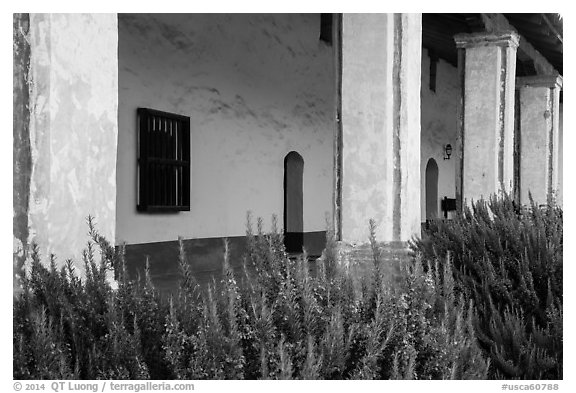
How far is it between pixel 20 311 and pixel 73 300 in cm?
21

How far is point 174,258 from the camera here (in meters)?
7.45

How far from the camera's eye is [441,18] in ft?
30.2

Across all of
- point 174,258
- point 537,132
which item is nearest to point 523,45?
point 537,132

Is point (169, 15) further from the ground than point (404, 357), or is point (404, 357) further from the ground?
point (169, 15)

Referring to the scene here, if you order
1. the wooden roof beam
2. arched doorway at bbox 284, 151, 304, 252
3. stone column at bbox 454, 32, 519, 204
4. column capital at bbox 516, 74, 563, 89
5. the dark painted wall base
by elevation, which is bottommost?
the dark painted wall base

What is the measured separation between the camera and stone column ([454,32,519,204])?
7906 mm

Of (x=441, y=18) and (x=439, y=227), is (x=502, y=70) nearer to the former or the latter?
(x=441, y=18)

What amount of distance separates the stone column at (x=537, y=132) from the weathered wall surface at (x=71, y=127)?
30.9 feet

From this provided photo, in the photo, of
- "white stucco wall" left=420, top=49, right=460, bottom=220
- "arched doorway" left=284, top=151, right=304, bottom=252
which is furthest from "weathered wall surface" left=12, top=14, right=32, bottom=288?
"white stucco wall" left=420, top=49, right=460, bottom=220

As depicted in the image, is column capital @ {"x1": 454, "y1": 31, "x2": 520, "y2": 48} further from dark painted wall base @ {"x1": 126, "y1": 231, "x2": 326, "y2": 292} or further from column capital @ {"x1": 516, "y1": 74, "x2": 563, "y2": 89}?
dark painted wall base @ {"x1": 126, "y1": 231, "x2": 326, "y2": 292}

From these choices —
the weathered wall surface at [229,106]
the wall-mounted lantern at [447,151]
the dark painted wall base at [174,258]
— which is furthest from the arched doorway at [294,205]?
the wall-mounted lantern at [447,151]

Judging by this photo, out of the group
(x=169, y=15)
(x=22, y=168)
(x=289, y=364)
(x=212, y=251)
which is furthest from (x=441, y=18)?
(x=289, y=364)

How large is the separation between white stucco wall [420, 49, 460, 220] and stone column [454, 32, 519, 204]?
5846mm
